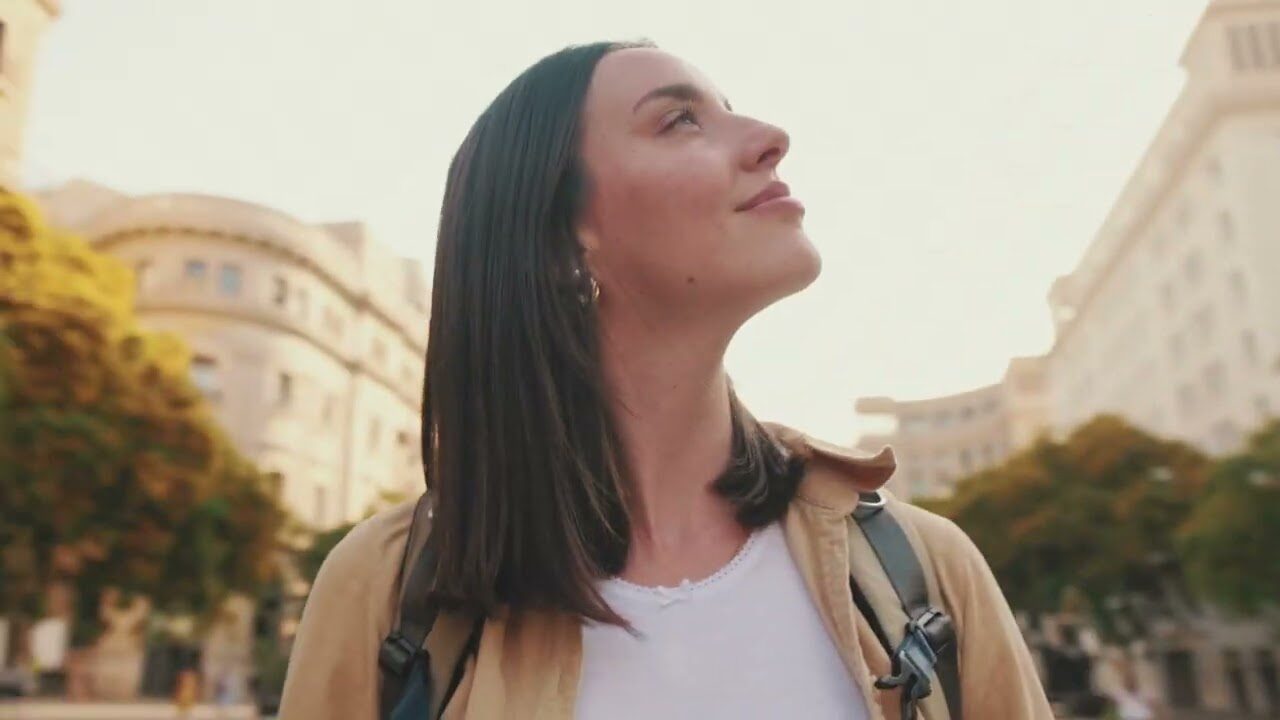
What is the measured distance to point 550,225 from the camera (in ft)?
5.93

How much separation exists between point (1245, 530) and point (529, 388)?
70.7 feet

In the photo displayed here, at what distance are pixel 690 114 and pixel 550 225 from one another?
0.95ft

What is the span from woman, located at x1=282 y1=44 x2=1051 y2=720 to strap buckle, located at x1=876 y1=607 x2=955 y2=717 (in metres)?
0.04

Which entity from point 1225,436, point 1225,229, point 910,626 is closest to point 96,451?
point 910,626

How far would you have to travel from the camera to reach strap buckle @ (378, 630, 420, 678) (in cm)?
146

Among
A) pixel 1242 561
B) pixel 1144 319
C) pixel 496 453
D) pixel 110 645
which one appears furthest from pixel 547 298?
pixel 1144 319

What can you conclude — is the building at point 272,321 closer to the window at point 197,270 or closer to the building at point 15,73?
the window at point 197,270

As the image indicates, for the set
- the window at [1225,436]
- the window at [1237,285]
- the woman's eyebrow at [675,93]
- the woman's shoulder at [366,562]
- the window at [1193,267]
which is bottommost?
the woman's shoulder at [366,562]

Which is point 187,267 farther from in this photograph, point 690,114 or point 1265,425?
point 690,114

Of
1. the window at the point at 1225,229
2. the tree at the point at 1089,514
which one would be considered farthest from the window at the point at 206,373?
the window at the point at 1225,229

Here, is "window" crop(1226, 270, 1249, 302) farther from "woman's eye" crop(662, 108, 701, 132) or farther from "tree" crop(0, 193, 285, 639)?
"woman's eye" crop(662, 108, 701, 132)

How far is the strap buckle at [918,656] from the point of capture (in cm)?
149

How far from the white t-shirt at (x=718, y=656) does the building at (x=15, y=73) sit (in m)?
18.5

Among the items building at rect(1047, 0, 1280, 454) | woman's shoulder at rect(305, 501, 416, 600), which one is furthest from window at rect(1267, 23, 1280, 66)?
woman's shoulder at rect(305, 501, 416, 600)
